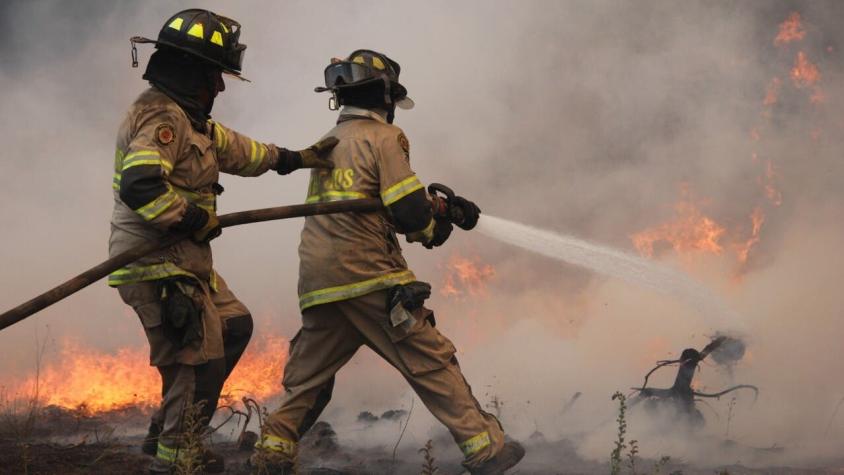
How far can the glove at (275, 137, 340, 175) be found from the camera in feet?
16.2

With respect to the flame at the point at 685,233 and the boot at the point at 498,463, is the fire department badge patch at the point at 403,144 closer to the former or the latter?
the boot at the point at 498,463

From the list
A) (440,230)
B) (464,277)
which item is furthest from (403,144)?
(464,277)

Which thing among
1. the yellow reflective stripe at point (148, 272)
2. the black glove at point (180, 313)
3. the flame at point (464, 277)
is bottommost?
the black glove at point (180, 313)

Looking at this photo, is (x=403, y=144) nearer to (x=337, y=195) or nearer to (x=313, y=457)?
(x=337, y=195)

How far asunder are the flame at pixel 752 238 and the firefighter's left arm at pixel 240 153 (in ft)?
17.5

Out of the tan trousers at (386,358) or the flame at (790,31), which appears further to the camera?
the flame at (790,31)

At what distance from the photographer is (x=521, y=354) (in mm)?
8516

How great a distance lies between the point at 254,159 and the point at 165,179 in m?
0.83

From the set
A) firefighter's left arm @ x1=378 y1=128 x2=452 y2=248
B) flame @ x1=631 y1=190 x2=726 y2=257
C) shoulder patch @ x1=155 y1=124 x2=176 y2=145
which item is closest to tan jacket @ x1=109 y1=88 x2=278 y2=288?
shoulder patch @ x1=155 y1=124 x2=176 y2=145

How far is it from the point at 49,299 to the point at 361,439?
318 cm

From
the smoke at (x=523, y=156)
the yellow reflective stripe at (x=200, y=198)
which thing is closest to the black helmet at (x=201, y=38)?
the yellow reflective stripe at (x=200, y=198)

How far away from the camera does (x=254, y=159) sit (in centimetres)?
507

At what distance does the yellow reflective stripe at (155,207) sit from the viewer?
Result: 165 inches

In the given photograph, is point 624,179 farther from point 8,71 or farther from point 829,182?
point 8,71
